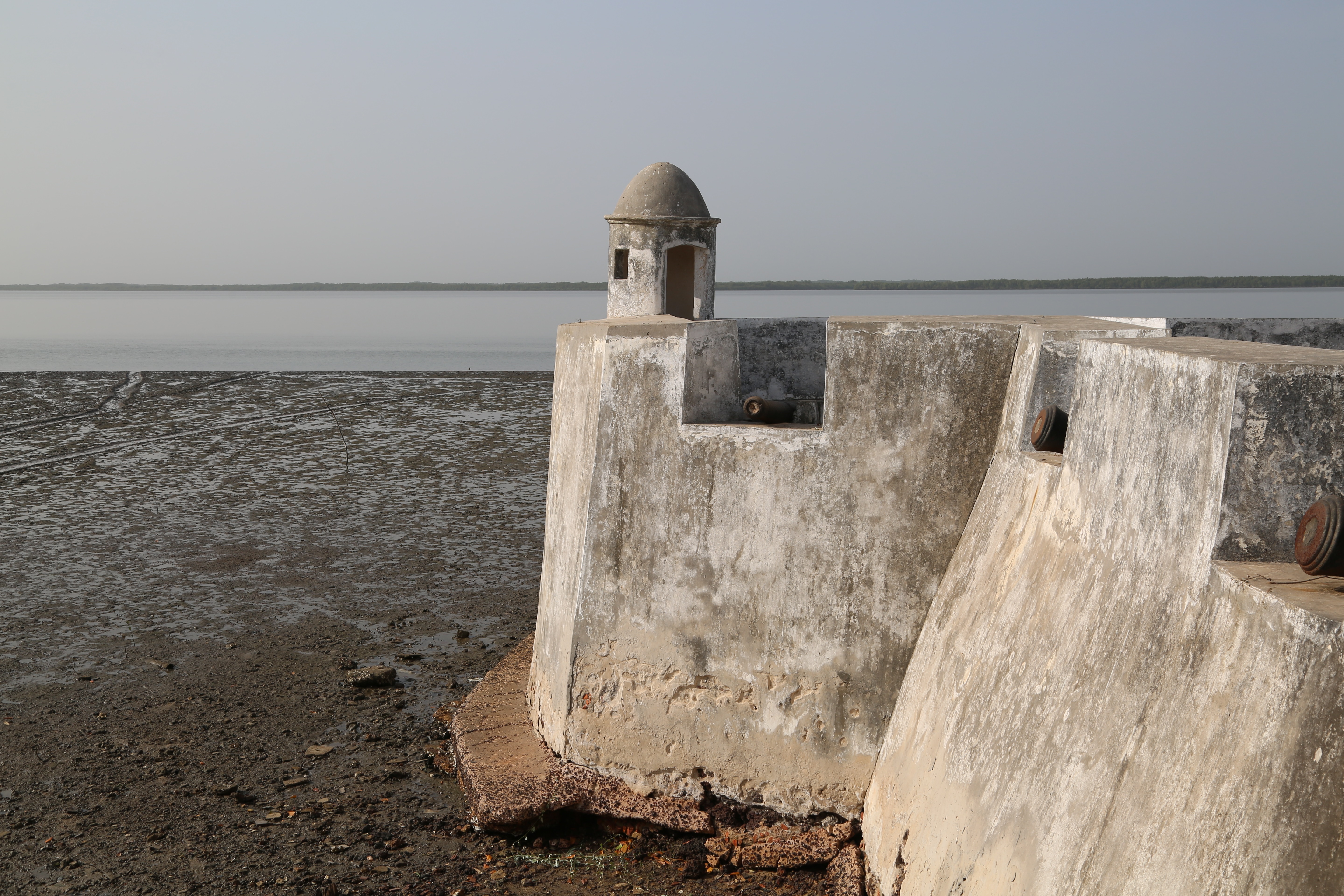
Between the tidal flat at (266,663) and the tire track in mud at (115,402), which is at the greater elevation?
the tire track in mud at (115,402)

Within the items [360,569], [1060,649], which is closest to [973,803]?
[1060,649]

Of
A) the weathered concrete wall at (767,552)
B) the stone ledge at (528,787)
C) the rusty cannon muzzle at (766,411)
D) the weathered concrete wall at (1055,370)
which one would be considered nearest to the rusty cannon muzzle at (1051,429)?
the weathered concrete wall at (1055,370)

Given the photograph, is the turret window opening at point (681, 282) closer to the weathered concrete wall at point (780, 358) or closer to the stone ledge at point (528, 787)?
the weathered concrete wall at point (780, 358)

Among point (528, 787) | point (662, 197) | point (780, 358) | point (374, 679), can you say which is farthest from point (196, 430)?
point (528, 787)

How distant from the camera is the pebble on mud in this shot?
29.9ft

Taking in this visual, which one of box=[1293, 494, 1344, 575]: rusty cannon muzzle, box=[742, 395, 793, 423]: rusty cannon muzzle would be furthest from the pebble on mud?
box=[1293, 494, 1344, 575]: rusty cannon muzzle

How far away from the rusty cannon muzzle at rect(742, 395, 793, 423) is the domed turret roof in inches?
273

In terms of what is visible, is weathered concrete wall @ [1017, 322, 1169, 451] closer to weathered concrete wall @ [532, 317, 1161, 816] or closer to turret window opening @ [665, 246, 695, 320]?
weathered concrete wall @ [532, 317, 1161, 816]

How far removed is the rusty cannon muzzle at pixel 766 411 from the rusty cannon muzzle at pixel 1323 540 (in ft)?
12.6

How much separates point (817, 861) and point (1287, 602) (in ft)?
11.2

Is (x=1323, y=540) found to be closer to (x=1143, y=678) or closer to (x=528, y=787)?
(x=1143, y=678)

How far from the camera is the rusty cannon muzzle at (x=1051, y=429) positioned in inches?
202

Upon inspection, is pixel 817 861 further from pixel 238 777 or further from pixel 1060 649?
pixel 238 777

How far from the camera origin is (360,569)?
12992mm
